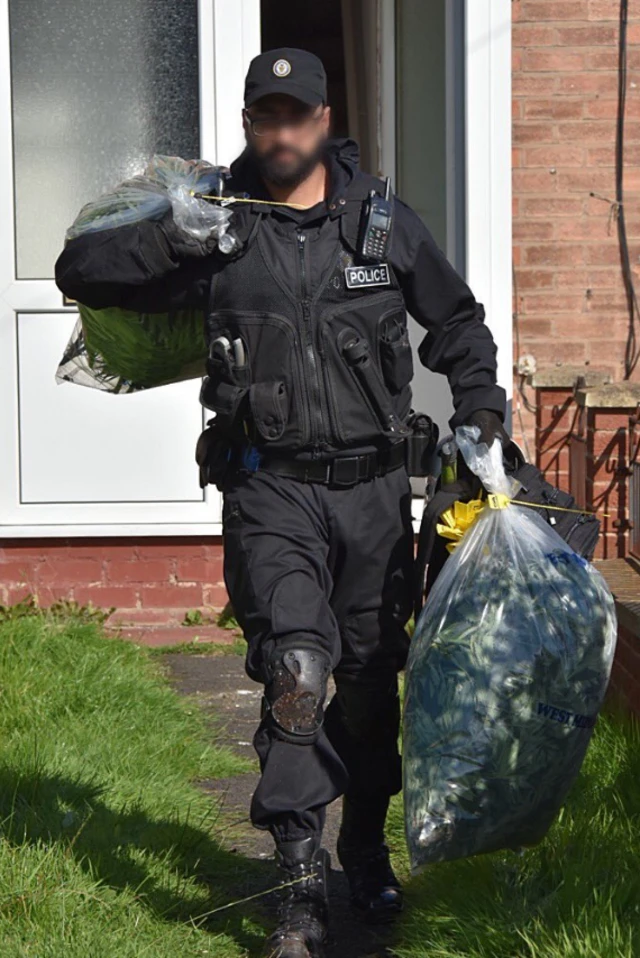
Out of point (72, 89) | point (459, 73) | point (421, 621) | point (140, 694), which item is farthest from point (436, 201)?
point (421, 621)

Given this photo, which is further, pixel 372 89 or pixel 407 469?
pixel 372 89

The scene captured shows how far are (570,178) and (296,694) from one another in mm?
4197

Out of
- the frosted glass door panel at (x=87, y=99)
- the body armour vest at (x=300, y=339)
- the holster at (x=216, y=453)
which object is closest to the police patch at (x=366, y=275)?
the body armour vest at (x=300, y=339)

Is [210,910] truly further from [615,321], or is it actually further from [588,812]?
[615,321]

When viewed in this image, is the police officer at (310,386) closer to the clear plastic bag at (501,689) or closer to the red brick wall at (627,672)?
the clear plastic bag at (501,689)

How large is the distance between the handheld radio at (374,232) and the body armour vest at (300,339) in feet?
0.09

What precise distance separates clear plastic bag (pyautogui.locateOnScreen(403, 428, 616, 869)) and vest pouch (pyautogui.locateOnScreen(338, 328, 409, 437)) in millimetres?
456

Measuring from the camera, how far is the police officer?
3.60 m

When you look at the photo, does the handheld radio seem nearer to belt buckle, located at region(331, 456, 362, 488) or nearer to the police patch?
the police patch

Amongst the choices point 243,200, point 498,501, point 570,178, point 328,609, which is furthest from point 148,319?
point 570,178

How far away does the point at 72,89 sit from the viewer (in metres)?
6.94

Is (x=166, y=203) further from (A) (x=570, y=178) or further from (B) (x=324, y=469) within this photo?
(A) (x=570, y=178)

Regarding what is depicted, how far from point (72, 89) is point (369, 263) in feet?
11.8

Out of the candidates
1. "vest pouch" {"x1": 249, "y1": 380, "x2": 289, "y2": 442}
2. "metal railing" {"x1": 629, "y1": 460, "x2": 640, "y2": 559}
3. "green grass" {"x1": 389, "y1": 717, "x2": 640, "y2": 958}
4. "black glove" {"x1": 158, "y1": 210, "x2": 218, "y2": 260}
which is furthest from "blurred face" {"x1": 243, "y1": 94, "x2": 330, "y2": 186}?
"metal railing" {"x1": 629, "y1": 460, "x2": 640, "y2": 559}
